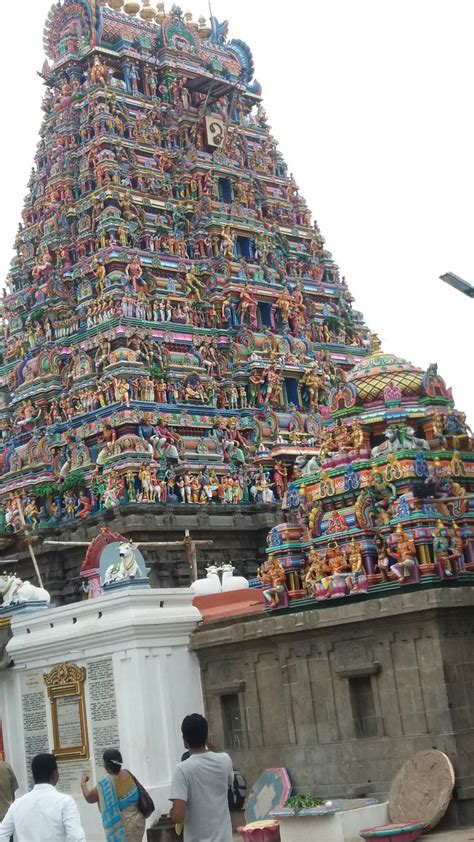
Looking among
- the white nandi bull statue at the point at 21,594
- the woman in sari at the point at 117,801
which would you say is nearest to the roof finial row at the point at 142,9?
the white nandi bull statue at the point at 21,594

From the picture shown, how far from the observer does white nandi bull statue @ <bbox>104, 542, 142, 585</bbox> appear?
29.7 m

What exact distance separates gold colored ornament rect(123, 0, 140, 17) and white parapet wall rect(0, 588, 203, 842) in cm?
3324

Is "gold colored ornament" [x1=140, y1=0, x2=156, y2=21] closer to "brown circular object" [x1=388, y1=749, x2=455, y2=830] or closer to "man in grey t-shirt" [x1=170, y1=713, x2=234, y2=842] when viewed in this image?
"brown circular object" [x1=388, y1=749, x2=455, y2=830]

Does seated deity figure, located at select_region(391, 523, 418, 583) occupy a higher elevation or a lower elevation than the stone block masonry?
higher

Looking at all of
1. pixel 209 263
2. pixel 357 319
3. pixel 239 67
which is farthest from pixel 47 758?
pixel 239 67

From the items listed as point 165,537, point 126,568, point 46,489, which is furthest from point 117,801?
point 46,489

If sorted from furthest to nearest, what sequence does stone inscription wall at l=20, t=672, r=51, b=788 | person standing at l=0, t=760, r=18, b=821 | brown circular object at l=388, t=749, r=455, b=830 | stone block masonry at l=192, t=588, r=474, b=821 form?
1. stone inscription wall at l=20, t=672, r=51, b=788
2. stone block masonry at l=192, t=588, r=474, b=821
3. brown circular object at l=388, t=749, r=455, b=830
4. person standing at l=0, t=760, r=18, b=821

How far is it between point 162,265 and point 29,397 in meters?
7.00

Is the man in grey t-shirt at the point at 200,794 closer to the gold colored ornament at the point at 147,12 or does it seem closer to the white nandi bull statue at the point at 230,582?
the white nandi bull statue at the point at 230,582

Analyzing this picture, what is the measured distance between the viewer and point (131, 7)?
56.6 m

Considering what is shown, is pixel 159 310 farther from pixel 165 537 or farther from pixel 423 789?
pixel 423 789

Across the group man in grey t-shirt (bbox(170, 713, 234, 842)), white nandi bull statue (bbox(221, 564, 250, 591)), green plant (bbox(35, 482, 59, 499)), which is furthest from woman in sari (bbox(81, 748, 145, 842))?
green plant (bbox(35, 482, 59, 499))

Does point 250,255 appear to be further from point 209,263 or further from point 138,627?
point 138,627

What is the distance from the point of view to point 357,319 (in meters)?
56.8
